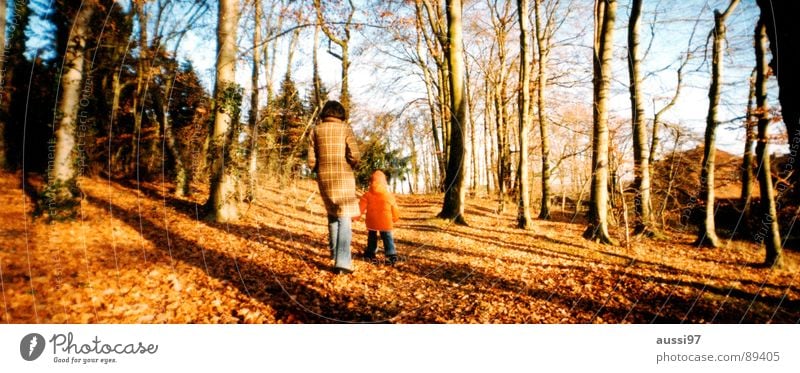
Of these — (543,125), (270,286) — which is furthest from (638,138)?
(270,286)

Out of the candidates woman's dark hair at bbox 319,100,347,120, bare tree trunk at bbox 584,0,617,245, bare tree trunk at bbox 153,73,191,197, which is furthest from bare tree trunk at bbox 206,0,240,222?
bare tree trunk at bbox 584,0,617,245

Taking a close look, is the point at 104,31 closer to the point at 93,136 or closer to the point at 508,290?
the point at 93,136

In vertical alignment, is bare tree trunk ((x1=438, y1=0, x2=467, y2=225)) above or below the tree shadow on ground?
above

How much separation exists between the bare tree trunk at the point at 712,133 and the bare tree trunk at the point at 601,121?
0.88 m

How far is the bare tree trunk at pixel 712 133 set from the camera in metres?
3.17

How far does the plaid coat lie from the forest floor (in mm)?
303

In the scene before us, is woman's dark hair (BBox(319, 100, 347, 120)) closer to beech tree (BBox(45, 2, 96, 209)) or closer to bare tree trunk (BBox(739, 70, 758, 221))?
beech tree (BBox(45, 2, 96, 209))

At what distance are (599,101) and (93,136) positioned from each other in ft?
23.8

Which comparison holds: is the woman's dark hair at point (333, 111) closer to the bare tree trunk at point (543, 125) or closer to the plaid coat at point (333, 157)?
the plaid coat at point (333, 157)

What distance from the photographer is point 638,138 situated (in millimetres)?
3471

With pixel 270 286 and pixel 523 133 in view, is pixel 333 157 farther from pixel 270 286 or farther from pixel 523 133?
pixel 523 133

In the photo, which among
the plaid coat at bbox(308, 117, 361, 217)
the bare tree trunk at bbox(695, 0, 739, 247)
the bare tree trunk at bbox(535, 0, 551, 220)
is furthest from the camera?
the bare tree trunk at bbox(535, 0, 551, 220)

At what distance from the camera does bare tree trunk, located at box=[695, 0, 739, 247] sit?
317cm

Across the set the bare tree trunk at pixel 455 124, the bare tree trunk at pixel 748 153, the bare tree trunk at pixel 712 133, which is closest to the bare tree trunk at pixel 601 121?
the bare tree trunk at pixel 712 133
